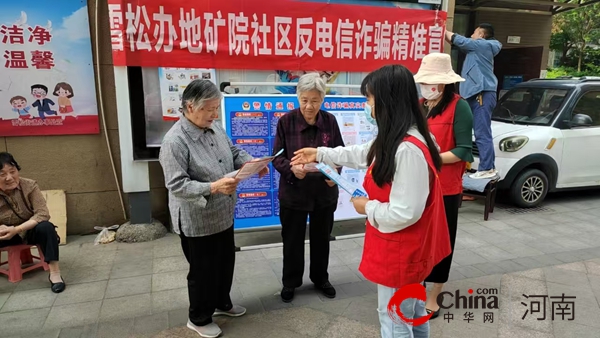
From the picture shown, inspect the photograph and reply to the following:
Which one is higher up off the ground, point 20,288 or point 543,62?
point 543,62

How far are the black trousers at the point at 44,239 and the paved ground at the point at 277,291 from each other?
28 centimetres

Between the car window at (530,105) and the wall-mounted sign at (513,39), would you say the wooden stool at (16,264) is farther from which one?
the wall-mounted sign at (513,39)

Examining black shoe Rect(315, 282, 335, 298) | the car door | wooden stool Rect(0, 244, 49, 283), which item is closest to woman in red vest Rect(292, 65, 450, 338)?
black shoe Rect(315, 282, 335, 298)

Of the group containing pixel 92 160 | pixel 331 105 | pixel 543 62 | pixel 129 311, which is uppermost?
pixel 543 62

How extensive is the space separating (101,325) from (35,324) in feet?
1.49

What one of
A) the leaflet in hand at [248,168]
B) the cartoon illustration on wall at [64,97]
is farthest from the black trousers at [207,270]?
the cartoon illustration on wall at [64,97]

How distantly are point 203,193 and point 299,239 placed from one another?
1.07m

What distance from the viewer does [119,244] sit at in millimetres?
4223

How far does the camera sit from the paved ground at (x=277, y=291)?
2.76 metres

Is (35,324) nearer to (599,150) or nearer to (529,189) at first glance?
(529,189)

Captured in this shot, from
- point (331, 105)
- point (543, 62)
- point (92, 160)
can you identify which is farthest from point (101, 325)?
point (543, 62)

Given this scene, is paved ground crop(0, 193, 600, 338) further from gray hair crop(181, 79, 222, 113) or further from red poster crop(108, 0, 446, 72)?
red poster crop(108, 0, 446, 72)

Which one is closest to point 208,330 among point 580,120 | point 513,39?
point 580,120

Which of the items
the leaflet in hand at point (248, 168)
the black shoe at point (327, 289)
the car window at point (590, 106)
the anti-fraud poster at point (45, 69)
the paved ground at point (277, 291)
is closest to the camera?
the leaflet in hand at point (248, 168)
